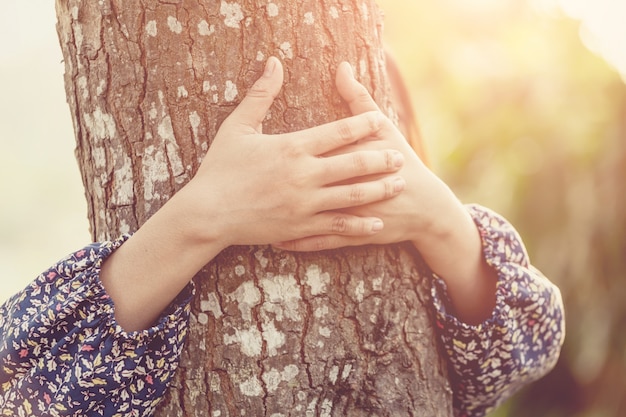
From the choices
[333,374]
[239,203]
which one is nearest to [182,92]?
[239,203]

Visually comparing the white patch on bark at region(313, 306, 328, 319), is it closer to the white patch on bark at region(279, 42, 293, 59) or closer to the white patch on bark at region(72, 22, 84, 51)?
the white patch on bark at region(279, 42, 293, 59)

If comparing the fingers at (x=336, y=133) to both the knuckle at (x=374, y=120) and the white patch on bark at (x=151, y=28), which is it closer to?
the knuckle at (x=374, y=120)

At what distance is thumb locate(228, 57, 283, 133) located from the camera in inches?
54.6

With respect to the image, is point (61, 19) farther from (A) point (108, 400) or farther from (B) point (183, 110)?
(A) point (108, 400)

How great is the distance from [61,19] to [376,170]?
0.88 meters

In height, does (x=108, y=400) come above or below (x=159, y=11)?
below

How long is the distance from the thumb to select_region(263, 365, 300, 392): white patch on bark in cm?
56

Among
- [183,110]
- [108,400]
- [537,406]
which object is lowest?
[537,406]

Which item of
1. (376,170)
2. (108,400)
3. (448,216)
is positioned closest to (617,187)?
(448,216)

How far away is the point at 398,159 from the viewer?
4.64ft

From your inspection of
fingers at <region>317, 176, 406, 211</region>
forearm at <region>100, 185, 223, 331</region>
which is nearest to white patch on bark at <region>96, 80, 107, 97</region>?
forearm at <region>100, 185, 223, 331</region>

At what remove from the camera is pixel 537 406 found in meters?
3.58

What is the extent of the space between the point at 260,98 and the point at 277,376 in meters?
0.64

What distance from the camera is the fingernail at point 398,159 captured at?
1.41 metres
